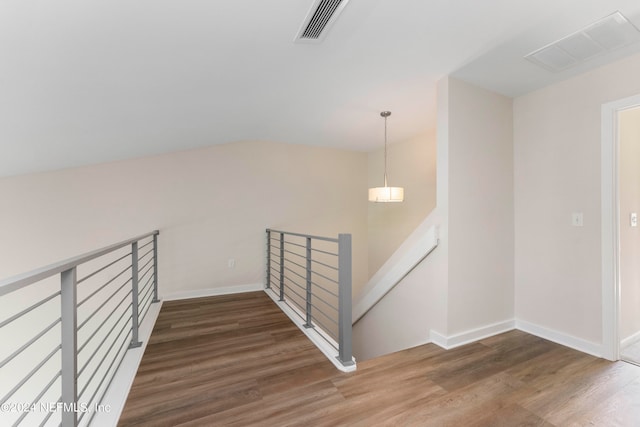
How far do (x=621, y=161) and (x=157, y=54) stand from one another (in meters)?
3.50

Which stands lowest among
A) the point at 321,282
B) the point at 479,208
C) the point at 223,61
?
the point at 321,282

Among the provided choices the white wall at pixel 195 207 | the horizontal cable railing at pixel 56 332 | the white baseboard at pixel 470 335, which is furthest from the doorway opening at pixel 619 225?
the horizontal cable railing at pixel 56 332

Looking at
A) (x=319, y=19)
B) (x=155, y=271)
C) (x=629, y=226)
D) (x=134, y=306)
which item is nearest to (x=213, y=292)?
(x=155, y=271)

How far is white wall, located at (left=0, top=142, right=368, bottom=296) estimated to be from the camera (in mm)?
3326

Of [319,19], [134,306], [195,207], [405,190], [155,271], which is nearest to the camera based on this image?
[319,19]

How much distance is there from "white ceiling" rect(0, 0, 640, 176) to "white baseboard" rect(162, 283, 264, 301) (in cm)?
199

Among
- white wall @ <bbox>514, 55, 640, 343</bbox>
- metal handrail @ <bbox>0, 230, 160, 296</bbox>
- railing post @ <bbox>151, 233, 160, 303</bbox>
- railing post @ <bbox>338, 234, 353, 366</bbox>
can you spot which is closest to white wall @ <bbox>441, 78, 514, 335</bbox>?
white wall @ <bbox>514, 55, 640, 343</bbox>

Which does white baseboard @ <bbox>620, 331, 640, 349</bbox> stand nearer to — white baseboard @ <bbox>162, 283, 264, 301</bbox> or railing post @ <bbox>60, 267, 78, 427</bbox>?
railing post @ <bbox>60, 267, 78, 427</bbox>

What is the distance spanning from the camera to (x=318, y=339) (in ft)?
8.14

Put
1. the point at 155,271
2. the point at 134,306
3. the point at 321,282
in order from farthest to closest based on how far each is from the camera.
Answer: the point at 321,282, the point at 155,271, the point at 134,306

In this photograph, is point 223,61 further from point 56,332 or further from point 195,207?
point 56,332

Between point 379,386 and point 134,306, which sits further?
point 134,306

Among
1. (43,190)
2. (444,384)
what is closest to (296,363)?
(444,384)

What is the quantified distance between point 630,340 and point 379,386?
2.25 metres
